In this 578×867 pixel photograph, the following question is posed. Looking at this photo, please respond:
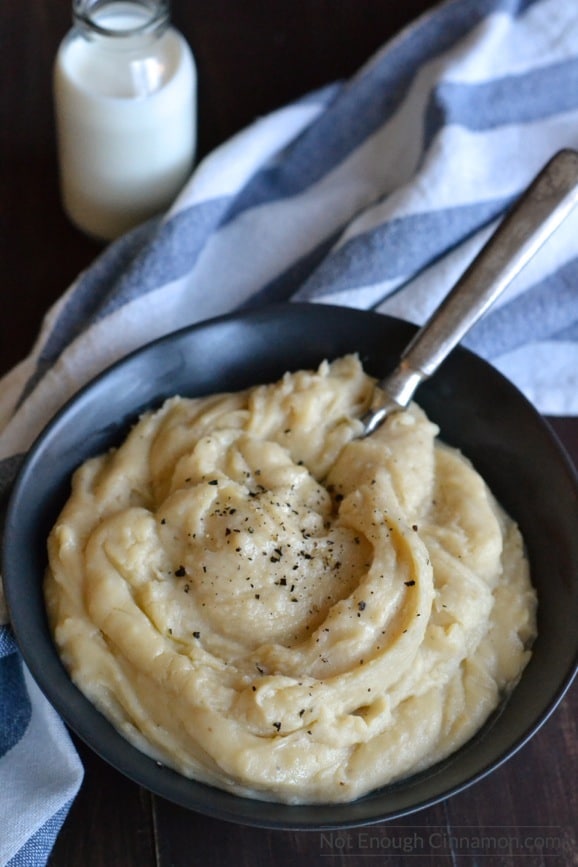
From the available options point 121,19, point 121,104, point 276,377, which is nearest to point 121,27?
point 121,19

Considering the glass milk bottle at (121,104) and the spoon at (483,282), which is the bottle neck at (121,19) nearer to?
the glass milk bottle at (121,104)

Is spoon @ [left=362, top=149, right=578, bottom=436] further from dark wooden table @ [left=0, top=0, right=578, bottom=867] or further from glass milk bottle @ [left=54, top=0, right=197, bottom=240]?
glass milk bottle @ [left=54, top=0, right=197, bottom=240]

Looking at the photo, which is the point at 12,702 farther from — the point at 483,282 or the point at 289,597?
the point at 483,282

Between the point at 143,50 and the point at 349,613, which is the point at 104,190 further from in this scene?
the point at 349,613

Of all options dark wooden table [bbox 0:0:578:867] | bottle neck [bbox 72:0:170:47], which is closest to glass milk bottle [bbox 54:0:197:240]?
bottle neck [bbox 72:0:170:47]

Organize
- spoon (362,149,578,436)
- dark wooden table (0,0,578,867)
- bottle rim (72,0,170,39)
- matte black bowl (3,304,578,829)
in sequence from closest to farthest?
matte black bowl (3,304,578,829) < dark wooden table (0,0,578,867) < spoon (362,149,578,436) < bottle rim (72,0,170,39)

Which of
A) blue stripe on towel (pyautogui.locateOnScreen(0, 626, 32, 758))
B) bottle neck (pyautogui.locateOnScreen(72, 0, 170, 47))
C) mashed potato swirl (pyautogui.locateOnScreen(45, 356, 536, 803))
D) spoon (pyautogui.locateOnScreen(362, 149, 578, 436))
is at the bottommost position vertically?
blue stripe on towel (pyautogui.locateOnScreen(0, 626, 32, 758))

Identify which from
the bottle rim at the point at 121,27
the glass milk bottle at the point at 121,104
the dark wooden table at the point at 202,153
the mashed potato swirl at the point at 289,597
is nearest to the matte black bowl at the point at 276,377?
the mashed potato swirl at the point at 289,597
